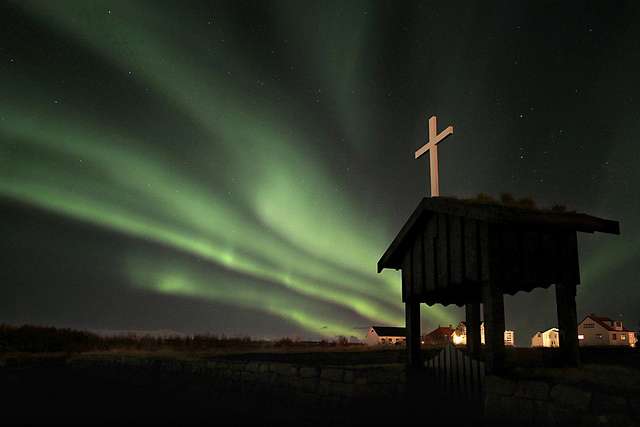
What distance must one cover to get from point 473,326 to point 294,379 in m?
4.06

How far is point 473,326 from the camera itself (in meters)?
11.2

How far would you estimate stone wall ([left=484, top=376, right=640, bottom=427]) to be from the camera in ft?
18.7

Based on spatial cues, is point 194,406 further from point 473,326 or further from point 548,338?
point 548,338

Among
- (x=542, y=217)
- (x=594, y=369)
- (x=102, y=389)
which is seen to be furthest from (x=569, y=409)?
(x=102, y=389)

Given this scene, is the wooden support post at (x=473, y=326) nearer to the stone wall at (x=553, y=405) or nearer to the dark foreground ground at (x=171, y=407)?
the dark foreground ground at (x=171, y=407)

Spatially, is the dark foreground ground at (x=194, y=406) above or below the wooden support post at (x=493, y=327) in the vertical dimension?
below

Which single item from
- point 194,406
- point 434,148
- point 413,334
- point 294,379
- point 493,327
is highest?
point 434,148

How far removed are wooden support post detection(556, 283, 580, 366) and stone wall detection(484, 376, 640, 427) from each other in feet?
5.02

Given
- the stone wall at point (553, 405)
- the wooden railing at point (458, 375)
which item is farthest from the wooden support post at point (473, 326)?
the stone wall at point (553, 405)

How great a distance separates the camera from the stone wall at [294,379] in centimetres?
933

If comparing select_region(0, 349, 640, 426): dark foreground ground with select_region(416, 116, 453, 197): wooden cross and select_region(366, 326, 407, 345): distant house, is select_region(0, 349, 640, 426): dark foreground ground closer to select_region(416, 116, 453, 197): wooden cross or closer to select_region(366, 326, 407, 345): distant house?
select_region(416, 116, 453, 197): wooden cross

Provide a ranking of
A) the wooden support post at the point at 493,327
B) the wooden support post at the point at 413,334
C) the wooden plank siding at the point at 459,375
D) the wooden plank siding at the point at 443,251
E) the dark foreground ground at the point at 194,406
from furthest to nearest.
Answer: the wooden support post at the point at 413,334 < the wooden plank siding at the point at 443,251 < the dark foreground ground at the point at 194,406 < the wooden plank siding at the point at 459,375 < the wooden support post at the point at 493,327

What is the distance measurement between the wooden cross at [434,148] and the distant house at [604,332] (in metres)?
32.8

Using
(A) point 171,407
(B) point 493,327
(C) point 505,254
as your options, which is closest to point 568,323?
(B) point 493,327
